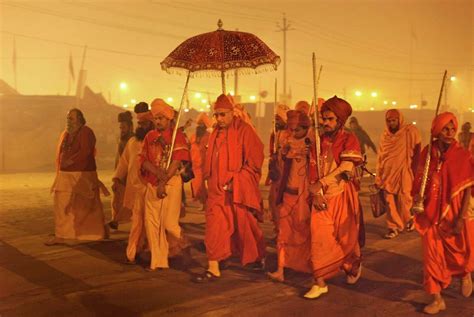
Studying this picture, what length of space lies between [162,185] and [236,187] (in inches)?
35.1

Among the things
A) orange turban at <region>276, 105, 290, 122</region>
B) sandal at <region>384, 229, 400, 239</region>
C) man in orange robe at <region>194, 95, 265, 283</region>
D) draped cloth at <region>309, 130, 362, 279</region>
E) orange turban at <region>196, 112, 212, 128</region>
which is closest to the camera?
draped cloth at <region>309, 130, 362, 279</region>

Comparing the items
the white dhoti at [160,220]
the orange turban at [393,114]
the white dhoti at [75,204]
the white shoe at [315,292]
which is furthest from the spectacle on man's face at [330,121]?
the white dhoti at [75,204]

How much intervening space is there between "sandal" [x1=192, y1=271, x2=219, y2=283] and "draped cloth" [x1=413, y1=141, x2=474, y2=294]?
2324mm

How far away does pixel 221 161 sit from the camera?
6.42 m

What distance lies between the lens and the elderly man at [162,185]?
21.3 feet

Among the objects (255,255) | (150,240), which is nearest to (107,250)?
(150,240)

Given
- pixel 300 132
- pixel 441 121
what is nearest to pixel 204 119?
pixel 300 132

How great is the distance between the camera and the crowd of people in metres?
5.27

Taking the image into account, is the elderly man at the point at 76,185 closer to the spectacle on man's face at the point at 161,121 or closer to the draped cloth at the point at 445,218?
the spectacle on man's face at the point at 161,121

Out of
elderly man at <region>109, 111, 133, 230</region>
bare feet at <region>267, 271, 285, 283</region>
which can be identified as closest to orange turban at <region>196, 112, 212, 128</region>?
elderly man at <region>109, 111, 133, 230</region>

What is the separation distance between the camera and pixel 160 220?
6547 mm

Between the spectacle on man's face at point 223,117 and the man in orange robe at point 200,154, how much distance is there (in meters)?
3.05

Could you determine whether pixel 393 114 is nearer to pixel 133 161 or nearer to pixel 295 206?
pixel 295 206

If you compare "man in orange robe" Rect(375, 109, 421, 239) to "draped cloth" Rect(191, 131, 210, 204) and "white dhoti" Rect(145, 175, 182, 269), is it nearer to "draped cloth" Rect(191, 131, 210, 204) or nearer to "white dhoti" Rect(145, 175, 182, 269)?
"draped cloth" Rect(191, 131, 210, 204)
